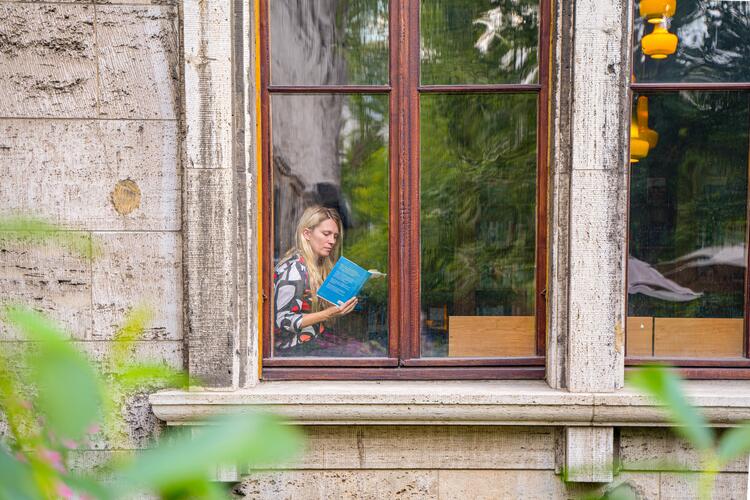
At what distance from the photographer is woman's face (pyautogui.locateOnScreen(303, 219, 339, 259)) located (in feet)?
12.8

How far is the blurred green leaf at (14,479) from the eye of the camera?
369mm

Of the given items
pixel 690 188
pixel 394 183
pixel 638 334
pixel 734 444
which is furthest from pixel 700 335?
pixel 734 444

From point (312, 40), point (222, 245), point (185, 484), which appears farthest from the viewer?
point (312, 40)

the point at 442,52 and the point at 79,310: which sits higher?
the point at 442,52

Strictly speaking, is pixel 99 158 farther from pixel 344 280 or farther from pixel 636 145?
pixel 636 145

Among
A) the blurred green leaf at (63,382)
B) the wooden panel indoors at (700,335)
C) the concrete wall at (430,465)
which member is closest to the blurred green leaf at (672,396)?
the blurred green leaf at (63,382)

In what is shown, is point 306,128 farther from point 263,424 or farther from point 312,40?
point 263,424

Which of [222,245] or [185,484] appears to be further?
[222,245]

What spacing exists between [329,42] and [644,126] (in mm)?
1938

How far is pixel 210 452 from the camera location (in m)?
0.34

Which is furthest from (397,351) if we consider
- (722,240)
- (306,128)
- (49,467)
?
(49,467)

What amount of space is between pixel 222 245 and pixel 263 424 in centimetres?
330

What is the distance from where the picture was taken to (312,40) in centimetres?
382

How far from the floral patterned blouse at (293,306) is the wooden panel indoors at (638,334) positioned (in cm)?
186
